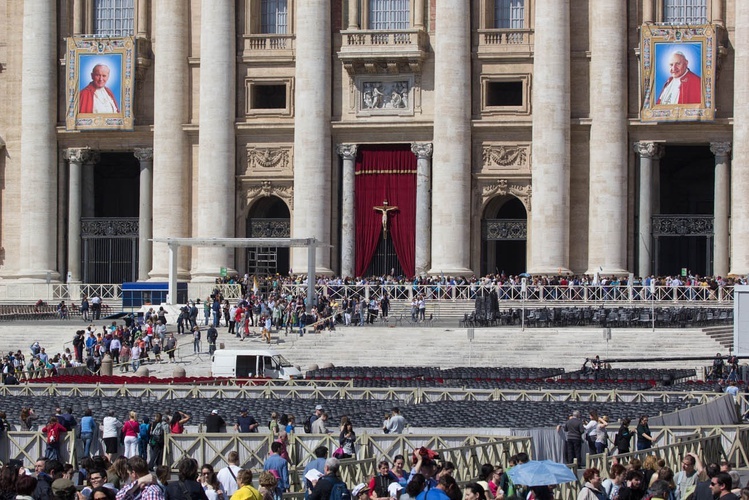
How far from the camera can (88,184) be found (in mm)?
71375

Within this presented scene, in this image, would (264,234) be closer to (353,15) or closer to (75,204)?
(75,204)

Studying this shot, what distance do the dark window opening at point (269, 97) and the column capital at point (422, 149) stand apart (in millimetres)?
6520

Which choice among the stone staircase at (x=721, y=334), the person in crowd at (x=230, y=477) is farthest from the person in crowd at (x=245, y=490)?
the stone staircase at (x=721, y=334)

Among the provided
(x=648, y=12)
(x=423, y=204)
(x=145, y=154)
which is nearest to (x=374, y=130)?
(x=423, y=204)

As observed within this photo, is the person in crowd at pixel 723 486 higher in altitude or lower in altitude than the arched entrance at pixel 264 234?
lower

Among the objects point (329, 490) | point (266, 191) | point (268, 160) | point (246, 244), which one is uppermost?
point (268, 160)

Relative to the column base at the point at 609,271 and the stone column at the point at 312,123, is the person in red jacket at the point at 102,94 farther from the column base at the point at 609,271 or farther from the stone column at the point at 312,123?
the column base at the point at 609,271

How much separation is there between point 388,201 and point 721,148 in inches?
540

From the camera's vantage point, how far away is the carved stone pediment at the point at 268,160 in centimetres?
6919

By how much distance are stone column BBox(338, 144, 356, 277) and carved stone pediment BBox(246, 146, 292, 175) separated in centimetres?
249

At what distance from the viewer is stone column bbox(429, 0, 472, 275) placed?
2608 inches

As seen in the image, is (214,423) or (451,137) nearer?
(214,423)

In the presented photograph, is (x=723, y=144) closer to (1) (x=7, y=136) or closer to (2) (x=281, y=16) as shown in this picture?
(2) (x=281, y=16)

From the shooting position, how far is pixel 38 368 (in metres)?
47.7
